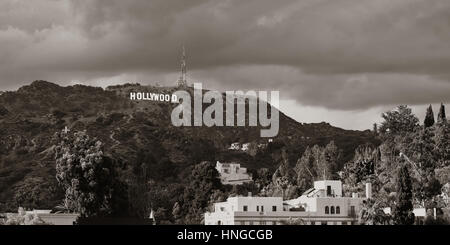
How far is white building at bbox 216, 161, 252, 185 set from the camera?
192 m

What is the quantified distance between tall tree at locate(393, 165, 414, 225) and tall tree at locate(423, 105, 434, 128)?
125 ft

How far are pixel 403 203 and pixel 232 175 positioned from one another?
7621cm

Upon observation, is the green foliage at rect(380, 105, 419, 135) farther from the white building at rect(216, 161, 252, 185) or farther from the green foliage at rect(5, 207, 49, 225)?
the green foliage at rect(5, 207, 49, 225)

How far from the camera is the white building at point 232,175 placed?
192 m

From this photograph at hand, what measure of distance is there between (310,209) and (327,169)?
47.7m

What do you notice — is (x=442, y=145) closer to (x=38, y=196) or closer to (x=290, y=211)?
(x=290, y=211)

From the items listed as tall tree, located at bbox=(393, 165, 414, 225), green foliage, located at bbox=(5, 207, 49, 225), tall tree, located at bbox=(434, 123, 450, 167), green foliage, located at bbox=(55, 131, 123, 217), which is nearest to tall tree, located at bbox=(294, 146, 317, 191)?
tall tree, located at bbox=(434, 123, 450, 167)

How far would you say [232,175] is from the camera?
19512 cm

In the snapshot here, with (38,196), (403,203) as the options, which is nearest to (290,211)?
(403,203)

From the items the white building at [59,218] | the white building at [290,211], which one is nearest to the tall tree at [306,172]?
the white building at [290,211]

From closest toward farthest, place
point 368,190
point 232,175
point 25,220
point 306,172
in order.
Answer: point 25,220 → point 368,190 → point 306,172 → point 232,175

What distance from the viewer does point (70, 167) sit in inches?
5379
